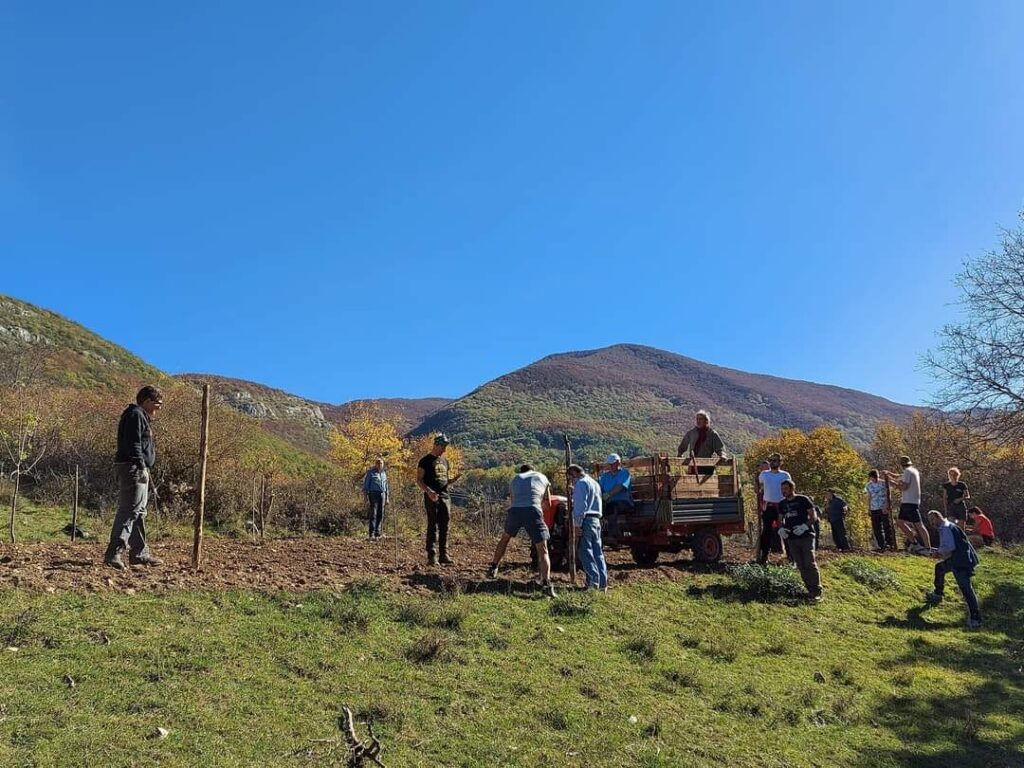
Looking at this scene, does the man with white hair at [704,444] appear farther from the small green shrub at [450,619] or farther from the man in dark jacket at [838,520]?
the small green shrub at [450,619]

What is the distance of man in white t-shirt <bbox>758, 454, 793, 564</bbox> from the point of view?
39.8 ft

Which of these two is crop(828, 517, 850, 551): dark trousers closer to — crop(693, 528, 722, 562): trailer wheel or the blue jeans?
crop(693, 528, 722, 562): trailer wheel

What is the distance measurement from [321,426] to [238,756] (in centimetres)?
10212

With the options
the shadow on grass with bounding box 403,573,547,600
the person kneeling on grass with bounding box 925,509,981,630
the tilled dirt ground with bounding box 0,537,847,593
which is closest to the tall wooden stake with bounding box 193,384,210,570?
the tilled dirt ground with bounding box 0,537,847,593

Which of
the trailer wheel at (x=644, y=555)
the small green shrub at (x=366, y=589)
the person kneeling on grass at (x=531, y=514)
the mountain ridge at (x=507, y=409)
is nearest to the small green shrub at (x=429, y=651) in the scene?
the small green shrub at (x=366, y=589)

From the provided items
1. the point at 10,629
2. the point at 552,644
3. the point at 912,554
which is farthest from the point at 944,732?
the point at 912,554

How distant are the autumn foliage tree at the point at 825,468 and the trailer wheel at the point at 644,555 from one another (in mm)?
46040

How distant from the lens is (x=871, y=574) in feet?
41.1

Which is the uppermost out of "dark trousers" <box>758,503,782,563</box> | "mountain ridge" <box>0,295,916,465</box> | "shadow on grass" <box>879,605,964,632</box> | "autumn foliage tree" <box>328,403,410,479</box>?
"mountain ridge" <box>0,295,916,465</box>

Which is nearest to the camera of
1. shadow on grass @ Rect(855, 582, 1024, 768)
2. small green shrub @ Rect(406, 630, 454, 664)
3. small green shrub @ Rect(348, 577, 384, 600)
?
shadow on grass @ Rect(855, 582, 1024, 768)

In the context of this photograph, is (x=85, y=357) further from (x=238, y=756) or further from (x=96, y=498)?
(x=238, y=756)

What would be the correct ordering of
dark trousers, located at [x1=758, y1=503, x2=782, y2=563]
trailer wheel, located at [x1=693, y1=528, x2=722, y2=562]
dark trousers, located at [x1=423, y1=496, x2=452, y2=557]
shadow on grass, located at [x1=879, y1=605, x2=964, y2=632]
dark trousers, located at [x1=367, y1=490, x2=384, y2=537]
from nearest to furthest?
dark trousers, located at [x1=423, y1=496, x2=452, y2=557] < shadow on grass, located at [x1=879, y1=605, x2=964, y2=632] < trailer wheel, located at [x1=693, y1=528, x2=722, y2=562] < dark trousers, located at [x1=758, y1=503, x2=782, y2=563] < dark trousers, located at [x1=367, y1=490, x2=384, y2=537]

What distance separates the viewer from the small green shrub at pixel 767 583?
417 inches

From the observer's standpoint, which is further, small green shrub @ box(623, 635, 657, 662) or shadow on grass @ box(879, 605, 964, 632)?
shadow on grass @ box(879, 605, 964, 632)
